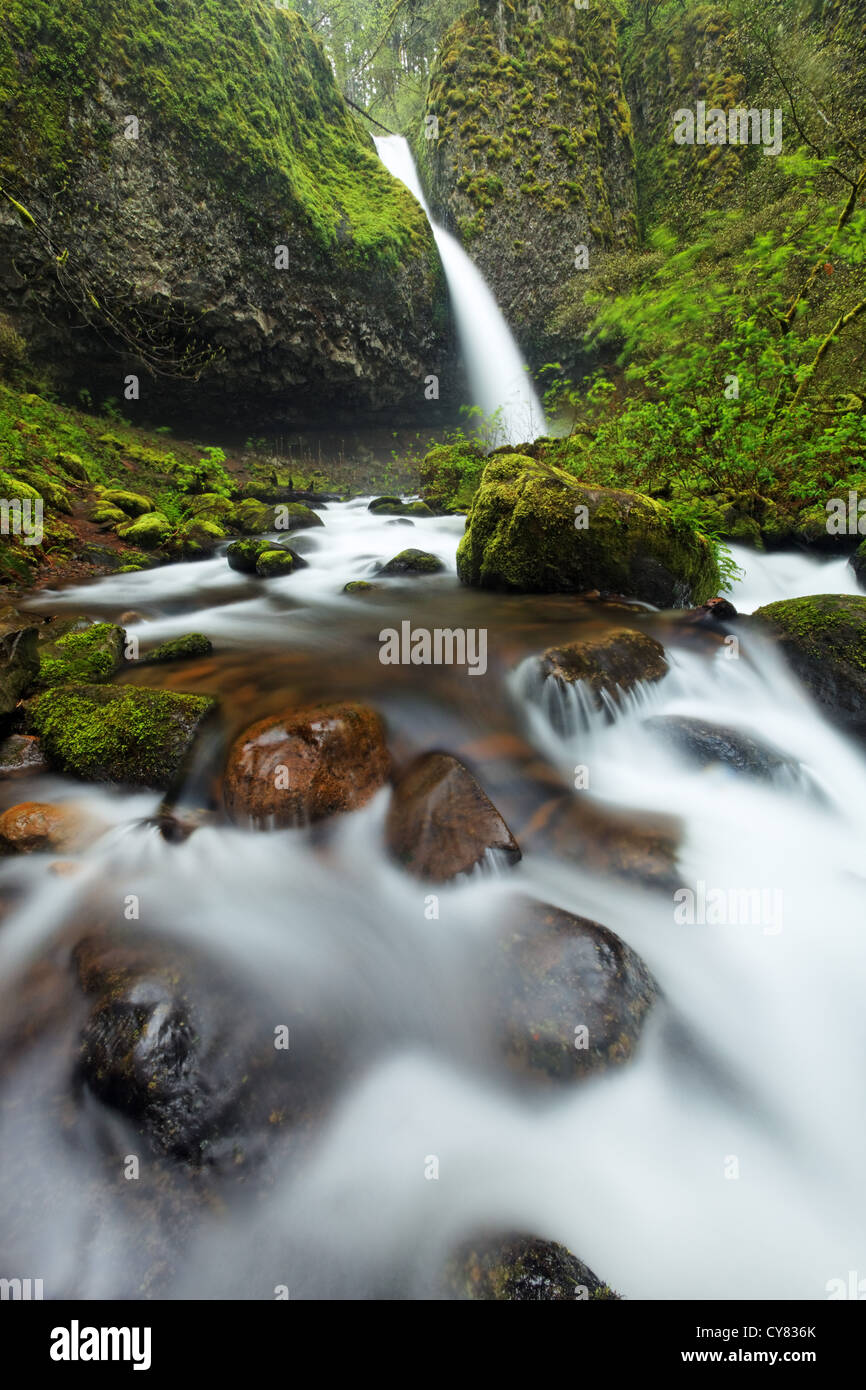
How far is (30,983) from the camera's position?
2.04 meters

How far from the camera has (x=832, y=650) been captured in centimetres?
413

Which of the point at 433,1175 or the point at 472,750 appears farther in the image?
the point at 472,750

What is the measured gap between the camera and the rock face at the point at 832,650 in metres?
3.97

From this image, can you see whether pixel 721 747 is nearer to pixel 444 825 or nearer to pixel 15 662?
pixel 444 825

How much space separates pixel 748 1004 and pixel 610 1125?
2.92ft

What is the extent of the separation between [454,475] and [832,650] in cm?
1064

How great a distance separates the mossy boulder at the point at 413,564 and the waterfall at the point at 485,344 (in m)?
9.86

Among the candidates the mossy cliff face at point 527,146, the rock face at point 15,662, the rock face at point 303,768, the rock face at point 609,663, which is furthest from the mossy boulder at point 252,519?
the mossy cliff face at point 527,146

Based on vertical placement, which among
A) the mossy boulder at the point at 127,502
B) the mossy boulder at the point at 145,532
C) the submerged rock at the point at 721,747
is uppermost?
the mossy boulder at the point at 127,502

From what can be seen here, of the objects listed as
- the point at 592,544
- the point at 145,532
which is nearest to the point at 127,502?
the point at 145,532

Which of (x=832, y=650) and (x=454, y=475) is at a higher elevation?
(x=454, y=475)

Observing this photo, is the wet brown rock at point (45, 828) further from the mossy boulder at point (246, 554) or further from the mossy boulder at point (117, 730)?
the mossy boulder at point (246, 554)

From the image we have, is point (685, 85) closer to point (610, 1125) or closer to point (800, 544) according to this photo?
point (800, 544)
